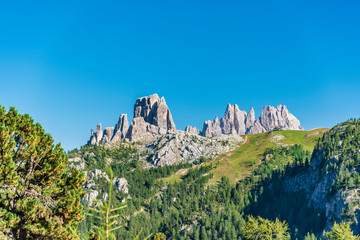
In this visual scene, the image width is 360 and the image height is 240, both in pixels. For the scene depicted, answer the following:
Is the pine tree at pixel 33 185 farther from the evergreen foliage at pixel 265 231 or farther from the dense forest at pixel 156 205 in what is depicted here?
the evergreen foliage at pixel 265 231

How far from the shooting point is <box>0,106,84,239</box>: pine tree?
19.0 m

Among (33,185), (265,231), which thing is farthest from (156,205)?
(33,185)

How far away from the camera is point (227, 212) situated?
163 meters

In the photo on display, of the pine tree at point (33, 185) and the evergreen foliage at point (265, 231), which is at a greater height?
the pine tree at point (33, 185)

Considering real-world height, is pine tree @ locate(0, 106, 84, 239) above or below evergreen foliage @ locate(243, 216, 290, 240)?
above

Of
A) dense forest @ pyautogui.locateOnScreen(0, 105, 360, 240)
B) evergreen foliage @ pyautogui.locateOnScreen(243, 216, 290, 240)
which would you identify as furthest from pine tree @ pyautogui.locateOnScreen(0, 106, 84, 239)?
evergreen foliage @ pyautogui.locateOnScreen(243, 216, 290, 240)

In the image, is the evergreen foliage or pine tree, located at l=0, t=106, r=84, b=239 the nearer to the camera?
pine tree, located at l=0, t=106, r=84, b=239

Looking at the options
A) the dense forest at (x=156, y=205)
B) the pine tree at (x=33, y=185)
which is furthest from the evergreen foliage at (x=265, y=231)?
the pine tree at (x=33, y=185)

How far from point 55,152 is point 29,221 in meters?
5.89

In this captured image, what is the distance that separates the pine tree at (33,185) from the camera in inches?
747

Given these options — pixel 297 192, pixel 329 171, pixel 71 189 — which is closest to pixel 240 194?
pixel 297 192

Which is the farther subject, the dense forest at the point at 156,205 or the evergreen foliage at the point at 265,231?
the evergreen foliage at the point at 265,231

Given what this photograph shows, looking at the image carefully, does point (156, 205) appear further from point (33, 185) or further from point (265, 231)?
point (33, 185)

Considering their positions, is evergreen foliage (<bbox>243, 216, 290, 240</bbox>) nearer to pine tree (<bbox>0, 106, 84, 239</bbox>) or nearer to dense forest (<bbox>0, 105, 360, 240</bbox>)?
dense forest (<bbox>0, 105, 360, 240</bbox>)
